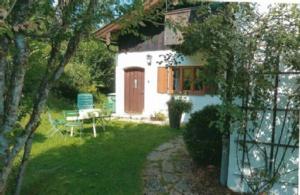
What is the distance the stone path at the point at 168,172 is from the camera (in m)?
5.34

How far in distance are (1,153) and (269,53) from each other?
3.17 metres

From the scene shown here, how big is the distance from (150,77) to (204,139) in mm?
8040

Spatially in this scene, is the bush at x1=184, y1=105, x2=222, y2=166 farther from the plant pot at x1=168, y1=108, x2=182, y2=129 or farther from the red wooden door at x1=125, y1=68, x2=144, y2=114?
the red wooden door at x1=125, y1=68, x2=144, y2=114

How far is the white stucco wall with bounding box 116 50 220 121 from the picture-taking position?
41.1 ft

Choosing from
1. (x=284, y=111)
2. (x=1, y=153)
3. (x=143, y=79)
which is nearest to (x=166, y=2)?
(x=1, y=153)

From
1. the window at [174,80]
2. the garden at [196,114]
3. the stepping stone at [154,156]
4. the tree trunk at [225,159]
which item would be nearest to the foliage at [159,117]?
the window at [174,80]

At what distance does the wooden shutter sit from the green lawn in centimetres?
310

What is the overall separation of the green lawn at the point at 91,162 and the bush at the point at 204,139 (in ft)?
3.69

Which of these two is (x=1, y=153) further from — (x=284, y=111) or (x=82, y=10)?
(x=284, y=111)

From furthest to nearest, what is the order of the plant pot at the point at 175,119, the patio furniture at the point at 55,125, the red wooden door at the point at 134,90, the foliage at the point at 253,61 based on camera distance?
the red wooden door at the point at 134,90, the plant pot at the point at 175,119, the patio furniture at the point at 55,125, the foliage at the point at 253,61

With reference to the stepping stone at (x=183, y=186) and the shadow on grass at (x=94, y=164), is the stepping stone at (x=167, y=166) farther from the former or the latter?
the stepping stone at (x=183, y=186)

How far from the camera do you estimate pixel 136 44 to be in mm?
14195

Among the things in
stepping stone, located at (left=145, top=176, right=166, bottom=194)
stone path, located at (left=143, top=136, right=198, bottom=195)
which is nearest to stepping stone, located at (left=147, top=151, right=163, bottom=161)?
stone path, located at (left=143, top=136, right=198, bottom=195)

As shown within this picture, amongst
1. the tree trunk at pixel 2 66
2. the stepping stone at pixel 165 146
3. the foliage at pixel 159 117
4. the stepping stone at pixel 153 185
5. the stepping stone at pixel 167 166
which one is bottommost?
the stepping stone at pixel 153 185
